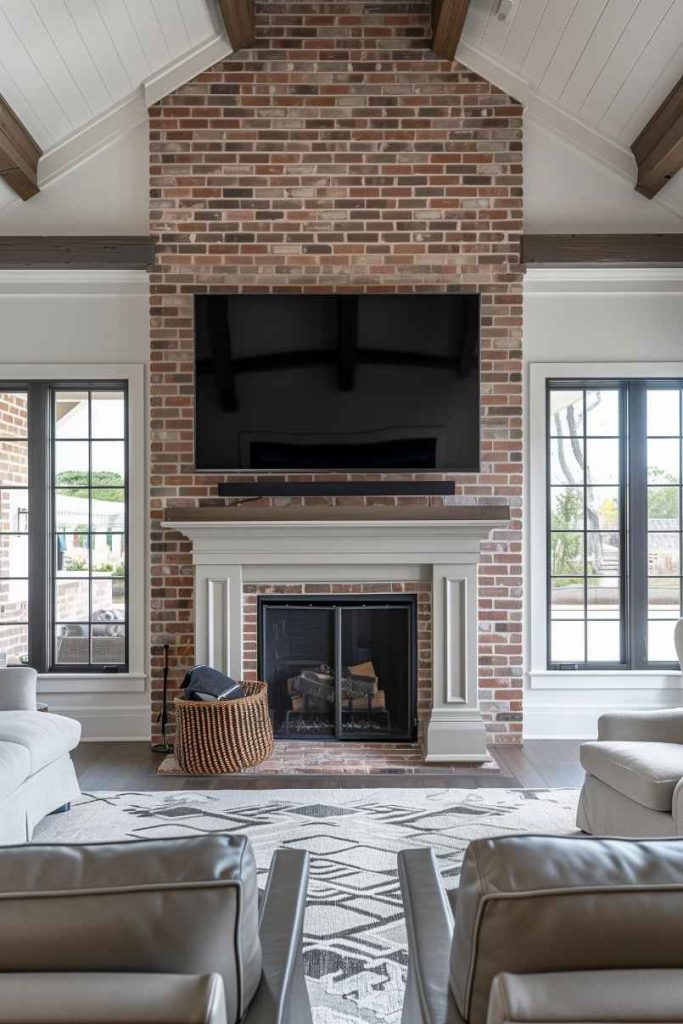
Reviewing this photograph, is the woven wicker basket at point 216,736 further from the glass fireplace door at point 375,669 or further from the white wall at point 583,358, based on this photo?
the white wall at point 583,358

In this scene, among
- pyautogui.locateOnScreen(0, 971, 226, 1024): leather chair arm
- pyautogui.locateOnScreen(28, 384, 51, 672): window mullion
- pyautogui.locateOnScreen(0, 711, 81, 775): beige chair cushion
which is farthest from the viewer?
pyautogui.locateOnScreen(28, 384, 51, 672): window mullion

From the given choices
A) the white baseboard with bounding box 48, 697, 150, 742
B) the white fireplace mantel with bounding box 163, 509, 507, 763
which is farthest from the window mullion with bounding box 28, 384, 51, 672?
the white fireplace mantel with bounding box 163, 509, 507, 763

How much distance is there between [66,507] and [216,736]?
1849 mm

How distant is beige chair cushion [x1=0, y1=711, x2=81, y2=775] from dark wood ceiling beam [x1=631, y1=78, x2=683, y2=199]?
4.08 m

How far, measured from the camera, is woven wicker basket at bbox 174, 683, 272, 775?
13.9 feet

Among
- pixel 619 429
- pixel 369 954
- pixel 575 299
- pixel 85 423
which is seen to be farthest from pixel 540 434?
pixel 369 954

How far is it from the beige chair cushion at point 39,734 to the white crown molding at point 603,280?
357cm

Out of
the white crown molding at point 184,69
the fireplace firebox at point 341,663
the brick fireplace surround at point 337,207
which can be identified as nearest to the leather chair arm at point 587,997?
the fireplace firebox at point 341,663

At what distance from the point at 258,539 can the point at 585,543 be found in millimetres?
2044

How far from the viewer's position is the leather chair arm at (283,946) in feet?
3.51

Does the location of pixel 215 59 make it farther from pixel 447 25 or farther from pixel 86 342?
pixel 86 342

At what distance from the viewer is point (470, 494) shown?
195 inches

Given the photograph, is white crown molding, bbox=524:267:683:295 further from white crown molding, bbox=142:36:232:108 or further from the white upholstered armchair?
the white upholstered armchair

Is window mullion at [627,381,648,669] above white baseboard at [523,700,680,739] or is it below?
above
